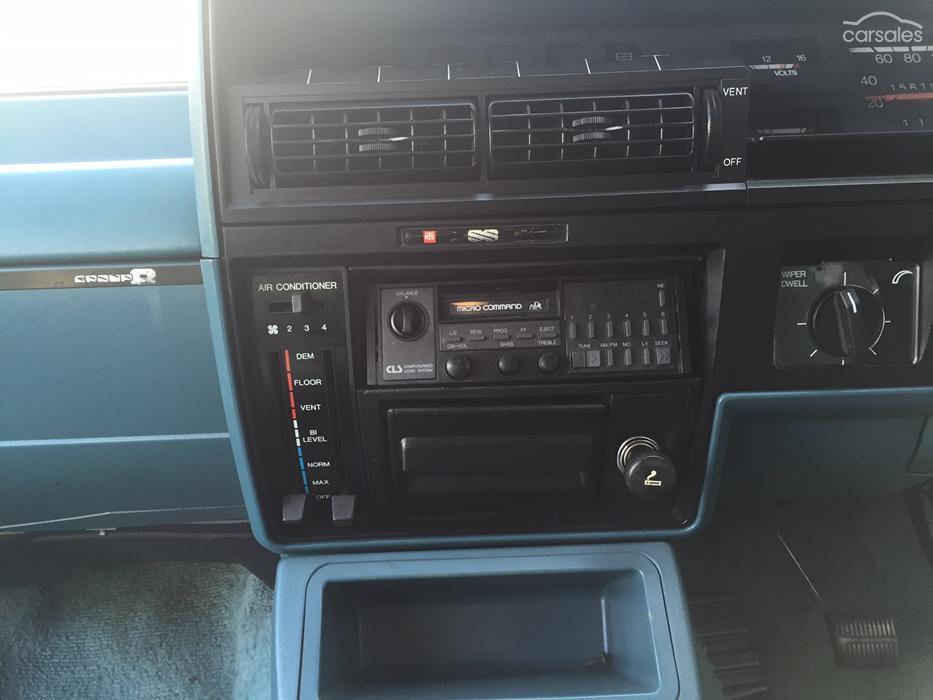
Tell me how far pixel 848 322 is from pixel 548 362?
43 centimetres

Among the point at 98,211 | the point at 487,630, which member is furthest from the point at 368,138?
the point at 487,630

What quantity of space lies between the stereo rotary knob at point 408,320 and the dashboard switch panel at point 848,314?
519 millimetres

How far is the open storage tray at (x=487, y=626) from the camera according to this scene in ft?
3.73

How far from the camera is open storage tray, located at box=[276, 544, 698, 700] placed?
114 centimetres

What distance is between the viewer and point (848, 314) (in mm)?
1072

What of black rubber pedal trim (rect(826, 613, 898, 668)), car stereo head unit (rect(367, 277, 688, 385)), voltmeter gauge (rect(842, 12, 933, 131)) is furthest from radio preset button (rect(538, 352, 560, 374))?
black rubber pedal trim (rect(826, 613, 898, 668))

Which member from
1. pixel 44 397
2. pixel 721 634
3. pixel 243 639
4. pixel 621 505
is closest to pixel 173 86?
pixel 44 397

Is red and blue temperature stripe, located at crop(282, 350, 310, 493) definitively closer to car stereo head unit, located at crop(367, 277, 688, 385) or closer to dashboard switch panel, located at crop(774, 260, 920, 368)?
car stereo head unit, located at crop(367, 277, 688, 385)

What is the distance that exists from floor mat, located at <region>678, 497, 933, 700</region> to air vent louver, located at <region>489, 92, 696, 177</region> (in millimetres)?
1173

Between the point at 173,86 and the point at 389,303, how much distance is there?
0.71 meters

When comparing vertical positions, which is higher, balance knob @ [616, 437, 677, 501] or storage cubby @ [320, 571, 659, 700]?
balance knob @ [616, 437, 677, 501]

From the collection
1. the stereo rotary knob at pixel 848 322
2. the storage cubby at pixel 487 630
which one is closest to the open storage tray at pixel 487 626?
the storage cubby at pixel 487 630

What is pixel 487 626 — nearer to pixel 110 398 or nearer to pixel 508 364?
pixel 508 364

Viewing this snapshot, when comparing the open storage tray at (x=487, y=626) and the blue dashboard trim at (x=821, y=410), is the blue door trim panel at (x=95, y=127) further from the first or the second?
the blue dashboard trim at (x=821, y=410)
